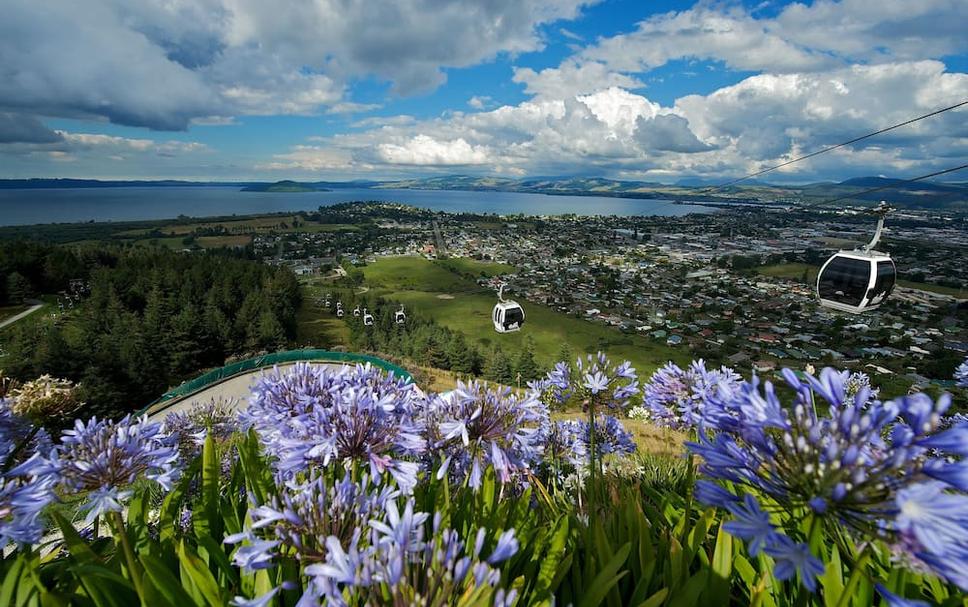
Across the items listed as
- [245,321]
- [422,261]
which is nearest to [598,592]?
[245,321]

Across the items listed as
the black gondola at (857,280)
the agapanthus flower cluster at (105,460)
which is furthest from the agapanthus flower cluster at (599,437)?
the black gondola at (857,280)

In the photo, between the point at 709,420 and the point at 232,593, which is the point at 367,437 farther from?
the point at 709,420

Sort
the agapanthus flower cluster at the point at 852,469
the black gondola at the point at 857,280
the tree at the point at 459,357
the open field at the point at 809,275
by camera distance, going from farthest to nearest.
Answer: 1. the open field at the point at 809,275
2. the tree at the point at 459,357
3. the black gondola at the point at 857,280
4. the agapanthus flower cluster at the point at 852,469

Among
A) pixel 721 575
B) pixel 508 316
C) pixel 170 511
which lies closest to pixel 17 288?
pixel 508 316

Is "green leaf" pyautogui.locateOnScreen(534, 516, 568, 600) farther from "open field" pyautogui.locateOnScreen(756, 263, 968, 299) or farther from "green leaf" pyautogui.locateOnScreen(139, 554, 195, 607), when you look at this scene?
"open field" pyautogui.locateOnScreen(756, 263, 968, 299)

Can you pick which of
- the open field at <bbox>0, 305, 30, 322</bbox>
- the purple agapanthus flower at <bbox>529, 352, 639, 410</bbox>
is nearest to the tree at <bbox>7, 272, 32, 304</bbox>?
the open field at <bbox>0, 305, 30, 322</bbox>

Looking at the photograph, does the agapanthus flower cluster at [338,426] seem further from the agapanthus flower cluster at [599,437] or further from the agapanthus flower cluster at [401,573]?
the agapanthus flower cluster at [599,437]
